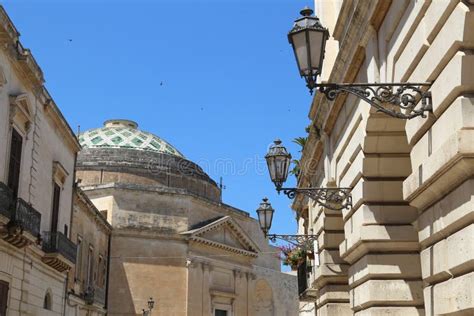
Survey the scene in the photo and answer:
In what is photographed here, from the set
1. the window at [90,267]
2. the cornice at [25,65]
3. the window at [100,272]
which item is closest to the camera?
the cornice at [25,65]

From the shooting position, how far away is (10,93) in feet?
52.6

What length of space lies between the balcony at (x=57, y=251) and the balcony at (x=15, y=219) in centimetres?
221

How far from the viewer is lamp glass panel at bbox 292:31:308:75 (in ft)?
17.7

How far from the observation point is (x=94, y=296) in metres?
29.2

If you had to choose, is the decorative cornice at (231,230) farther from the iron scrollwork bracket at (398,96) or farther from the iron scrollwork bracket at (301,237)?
the iron scrollwork bracket at (398,96)

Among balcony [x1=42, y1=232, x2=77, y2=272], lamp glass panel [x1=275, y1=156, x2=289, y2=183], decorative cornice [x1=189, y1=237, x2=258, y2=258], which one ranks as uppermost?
decorative cornice [x1=189, y1=237, x2=258, y2=258]

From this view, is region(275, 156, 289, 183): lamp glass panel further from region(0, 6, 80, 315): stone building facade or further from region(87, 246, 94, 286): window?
region(87, 246, 94, 286): window

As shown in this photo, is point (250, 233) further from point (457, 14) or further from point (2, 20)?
point (457, 14)

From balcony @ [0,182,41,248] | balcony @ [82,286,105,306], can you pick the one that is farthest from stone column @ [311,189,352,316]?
balcony @ [82,286,105,306]

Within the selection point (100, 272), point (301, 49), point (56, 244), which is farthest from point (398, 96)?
point (100, 272)

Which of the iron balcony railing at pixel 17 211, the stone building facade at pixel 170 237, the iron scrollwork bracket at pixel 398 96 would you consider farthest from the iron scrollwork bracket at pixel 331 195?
the stone building facade at pixel 170 237

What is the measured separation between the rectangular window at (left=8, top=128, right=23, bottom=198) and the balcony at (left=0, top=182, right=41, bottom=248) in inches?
17.8

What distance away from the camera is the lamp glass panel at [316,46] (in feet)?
17.6

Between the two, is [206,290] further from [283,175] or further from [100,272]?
[283,175]
